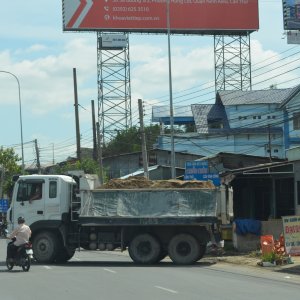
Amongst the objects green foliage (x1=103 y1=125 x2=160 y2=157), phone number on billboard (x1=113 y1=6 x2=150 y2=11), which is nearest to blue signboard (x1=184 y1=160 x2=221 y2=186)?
phone number on billboard (x1=113 y1=6 x2=150 y2=11)

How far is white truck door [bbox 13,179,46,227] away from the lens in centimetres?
2280

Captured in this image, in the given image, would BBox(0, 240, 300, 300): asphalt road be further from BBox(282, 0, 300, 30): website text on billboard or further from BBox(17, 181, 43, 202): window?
BBox(282, 0, 300, 30): website text on billboard

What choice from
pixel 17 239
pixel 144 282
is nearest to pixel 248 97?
pixel 17 239

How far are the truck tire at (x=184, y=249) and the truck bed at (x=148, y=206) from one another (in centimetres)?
66

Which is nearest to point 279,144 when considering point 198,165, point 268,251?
point 198,165

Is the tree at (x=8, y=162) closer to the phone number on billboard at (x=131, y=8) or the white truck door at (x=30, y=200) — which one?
the phone number on billboard at (x=131, y=8)

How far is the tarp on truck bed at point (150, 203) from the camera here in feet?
73.0

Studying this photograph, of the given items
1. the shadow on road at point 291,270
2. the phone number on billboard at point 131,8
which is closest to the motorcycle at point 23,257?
the shadow on road at point 291,270

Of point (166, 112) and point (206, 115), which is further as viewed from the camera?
point (166, 112)

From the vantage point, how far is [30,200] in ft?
75.0

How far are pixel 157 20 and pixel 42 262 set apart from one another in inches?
1390

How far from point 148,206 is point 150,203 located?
0.12 metres

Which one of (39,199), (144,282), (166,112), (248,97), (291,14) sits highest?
(291,14)

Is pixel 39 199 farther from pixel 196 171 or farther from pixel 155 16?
pixel 155 16
